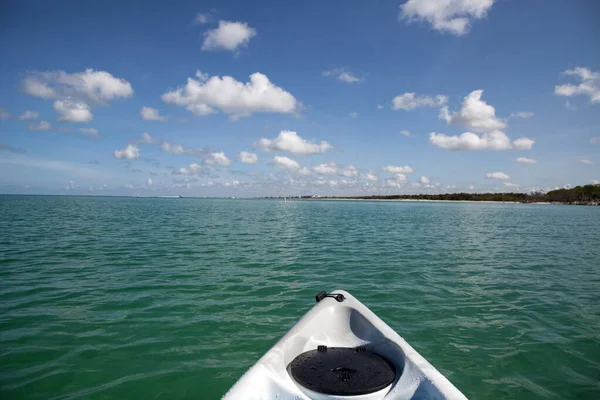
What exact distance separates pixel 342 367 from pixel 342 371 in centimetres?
9

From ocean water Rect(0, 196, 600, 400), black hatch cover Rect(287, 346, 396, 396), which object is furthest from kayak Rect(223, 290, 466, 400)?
ocean water Rect(0, 196, 600, 400)

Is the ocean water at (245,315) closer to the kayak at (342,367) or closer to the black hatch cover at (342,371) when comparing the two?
the kayak at (342,367)

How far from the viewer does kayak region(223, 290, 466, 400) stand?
3.75 m

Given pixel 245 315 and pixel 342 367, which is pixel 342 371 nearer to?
pixel 342 367

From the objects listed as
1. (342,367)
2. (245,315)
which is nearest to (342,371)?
A: (342,367)

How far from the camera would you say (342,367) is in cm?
448

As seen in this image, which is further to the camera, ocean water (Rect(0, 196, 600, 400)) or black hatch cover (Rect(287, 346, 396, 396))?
ocean water (Rect(0, 196, 600, 400))

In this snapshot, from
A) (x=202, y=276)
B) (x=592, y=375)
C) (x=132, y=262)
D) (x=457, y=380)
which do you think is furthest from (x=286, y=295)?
(x=132, y=262)

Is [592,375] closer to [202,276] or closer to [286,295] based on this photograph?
[286,295]

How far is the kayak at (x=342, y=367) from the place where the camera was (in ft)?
12.3

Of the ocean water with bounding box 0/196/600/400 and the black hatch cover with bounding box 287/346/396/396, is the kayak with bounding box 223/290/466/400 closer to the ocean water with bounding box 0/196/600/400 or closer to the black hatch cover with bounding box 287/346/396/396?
the black hatch cover with bounding box 287/346/396/396

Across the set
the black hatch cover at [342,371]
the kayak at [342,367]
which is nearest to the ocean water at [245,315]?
the kayak at [342,367]

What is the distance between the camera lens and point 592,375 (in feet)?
18.9

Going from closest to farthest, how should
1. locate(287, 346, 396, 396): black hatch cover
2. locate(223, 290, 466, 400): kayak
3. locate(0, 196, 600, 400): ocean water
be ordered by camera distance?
locate(223, 290, 466, 400): kayak < locate(287, 346, 396, 396): black hatch cover < locate(0, 196, 600, 400): ocean water
